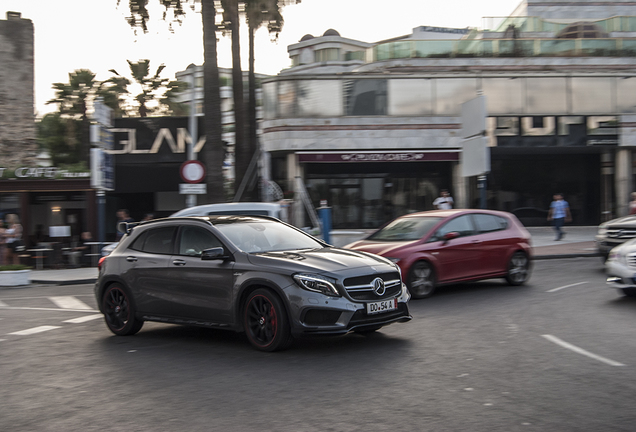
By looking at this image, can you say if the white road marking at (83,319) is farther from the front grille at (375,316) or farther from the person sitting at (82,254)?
the person sitting at (82,254)

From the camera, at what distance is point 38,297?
14.8 meters

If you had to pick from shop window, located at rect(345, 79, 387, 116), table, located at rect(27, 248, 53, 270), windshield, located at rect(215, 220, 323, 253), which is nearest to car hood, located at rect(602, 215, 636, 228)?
windshield, located at rect(215, 220, 323, 253)

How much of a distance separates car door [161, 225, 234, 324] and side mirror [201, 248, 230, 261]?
67 mm

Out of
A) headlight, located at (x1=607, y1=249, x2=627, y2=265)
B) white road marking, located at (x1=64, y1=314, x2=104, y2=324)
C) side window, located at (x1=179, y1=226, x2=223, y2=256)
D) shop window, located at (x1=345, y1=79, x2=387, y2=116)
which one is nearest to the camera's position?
side window, located at (x1=179, y1=226, x2=223, y2=256)

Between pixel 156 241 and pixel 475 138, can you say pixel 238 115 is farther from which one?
pixel 156 241

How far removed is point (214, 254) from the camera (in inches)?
299

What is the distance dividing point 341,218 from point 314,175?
93.1 inches

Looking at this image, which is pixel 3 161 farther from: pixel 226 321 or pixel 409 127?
pixel 226 321

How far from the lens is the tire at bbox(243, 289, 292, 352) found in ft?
23.2

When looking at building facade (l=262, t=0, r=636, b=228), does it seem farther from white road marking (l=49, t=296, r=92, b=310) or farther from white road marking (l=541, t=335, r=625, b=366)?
white road marking (l=541, t=335, r=625, b=366)

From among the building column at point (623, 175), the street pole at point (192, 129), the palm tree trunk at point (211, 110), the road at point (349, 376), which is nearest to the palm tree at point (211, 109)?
the palm tree trunk at point (211, 110)

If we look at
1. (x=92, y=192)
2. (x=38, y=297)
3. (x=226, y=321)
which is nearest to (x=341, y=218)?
(x=92, y=192)

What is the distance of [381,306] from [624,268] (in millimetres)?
5041

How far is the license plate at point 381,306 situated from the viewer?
23.5 ft
